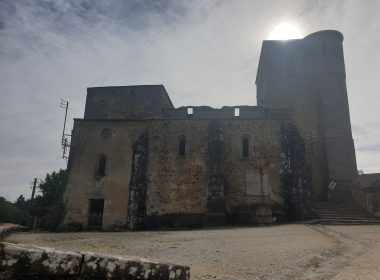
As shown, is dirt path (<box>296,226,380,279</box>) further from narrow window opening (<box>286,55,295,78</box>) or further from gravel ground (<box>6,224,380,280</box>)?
narrow window opening (<box>286,55,295,78</box>)

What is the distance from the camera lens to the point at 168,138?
22.2 meters

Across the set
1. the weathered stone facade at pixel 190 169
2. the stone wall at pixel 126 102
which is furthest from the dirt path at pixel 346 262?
the stone wall at pixel 126 102

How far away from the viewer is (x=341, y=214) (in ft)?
64.6

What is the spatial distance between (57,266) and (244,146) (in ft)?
64.9

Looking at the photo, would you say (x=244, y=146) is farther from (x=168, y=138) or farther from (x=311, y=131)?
(x=311, y=131)

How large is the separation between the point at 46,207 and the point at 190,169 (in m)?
13.9

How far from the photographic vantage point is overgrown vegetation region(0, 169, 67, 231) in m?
20.9

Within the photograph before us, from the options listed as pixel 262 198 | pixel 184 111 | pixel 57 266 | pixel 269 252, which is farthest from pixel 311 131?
pixel 57 266

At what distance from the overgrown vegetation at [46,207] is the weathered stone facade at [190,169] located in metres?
0.86

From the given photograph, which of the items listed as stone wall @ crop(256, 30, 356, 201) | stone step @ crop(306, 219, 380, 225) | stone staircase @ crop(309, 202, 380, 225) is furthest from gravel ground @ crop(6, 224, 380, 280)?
stone wall @ crop(256, 30, 356, 201)

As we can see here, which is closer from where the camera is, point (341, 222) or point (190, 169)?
point (341, 222)

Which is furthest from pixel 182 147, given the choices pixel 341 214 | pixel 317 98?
pixel 317 98

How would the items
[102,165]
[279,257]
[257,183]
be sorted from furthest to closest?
Result: [102,165] → [257,183] → [279,257]

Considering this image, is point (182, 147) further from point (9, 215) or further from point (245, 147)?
point (9, 215)
